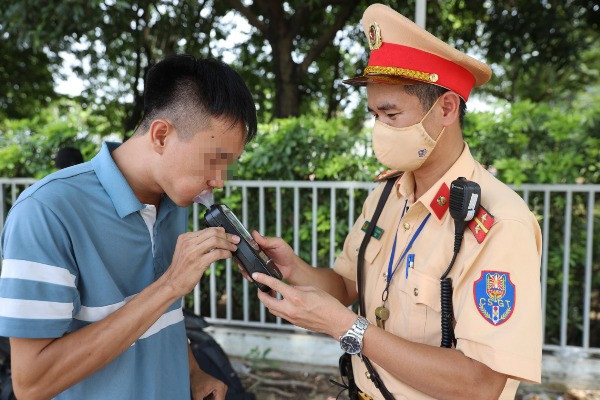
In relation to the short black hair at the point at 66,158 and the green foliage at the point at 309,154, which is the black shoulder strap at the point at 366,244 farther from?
the short black hair at the point at 66,158

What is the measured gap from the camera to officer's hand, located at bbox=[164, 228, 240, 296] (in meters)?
1.29

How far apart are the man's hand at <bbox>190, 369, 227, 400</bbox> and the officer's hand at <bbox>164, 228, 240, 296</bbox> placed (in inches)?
25.8

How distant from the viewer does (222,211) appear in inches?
59.2

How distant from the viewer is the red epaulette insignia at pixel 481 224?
53.1 inches

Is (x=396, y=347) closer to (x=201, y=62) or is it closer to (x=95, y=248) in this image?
(x=95, y=248)

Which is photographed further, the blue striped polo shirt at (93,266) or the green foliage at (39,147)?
the green foliage at (39,147)

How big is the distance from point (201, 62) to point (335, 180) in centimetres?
286

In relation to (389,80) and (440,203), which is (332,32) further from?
(440,203)

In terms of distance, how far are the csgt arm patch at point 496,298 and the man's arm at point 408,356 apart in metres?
0.14

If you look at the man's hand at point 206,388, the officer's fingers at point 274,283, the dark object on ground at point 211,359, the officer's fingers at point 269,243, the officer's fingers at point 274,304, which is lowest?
the dark object on ground at point 211,359

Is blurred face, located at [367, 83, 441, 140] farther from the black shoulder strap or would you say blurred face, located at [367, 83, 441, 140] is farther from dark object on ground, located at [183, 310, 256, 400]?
dark object on ground, located at [183, 310, 256, 400]

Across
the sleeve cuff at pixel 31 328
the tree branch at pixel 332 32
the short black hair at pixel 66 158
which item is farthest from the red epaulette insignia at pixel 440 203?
the tree branch at pixel 332 32

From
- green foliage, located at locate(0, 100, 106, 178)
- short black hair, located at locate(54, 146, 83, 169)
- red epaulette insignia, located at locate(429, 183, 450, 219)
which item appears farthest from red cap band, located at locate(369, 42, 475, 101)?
green foliage, located at locate(0, 100, 106, 178)

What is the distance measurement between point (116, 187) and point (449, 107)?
110 cm
